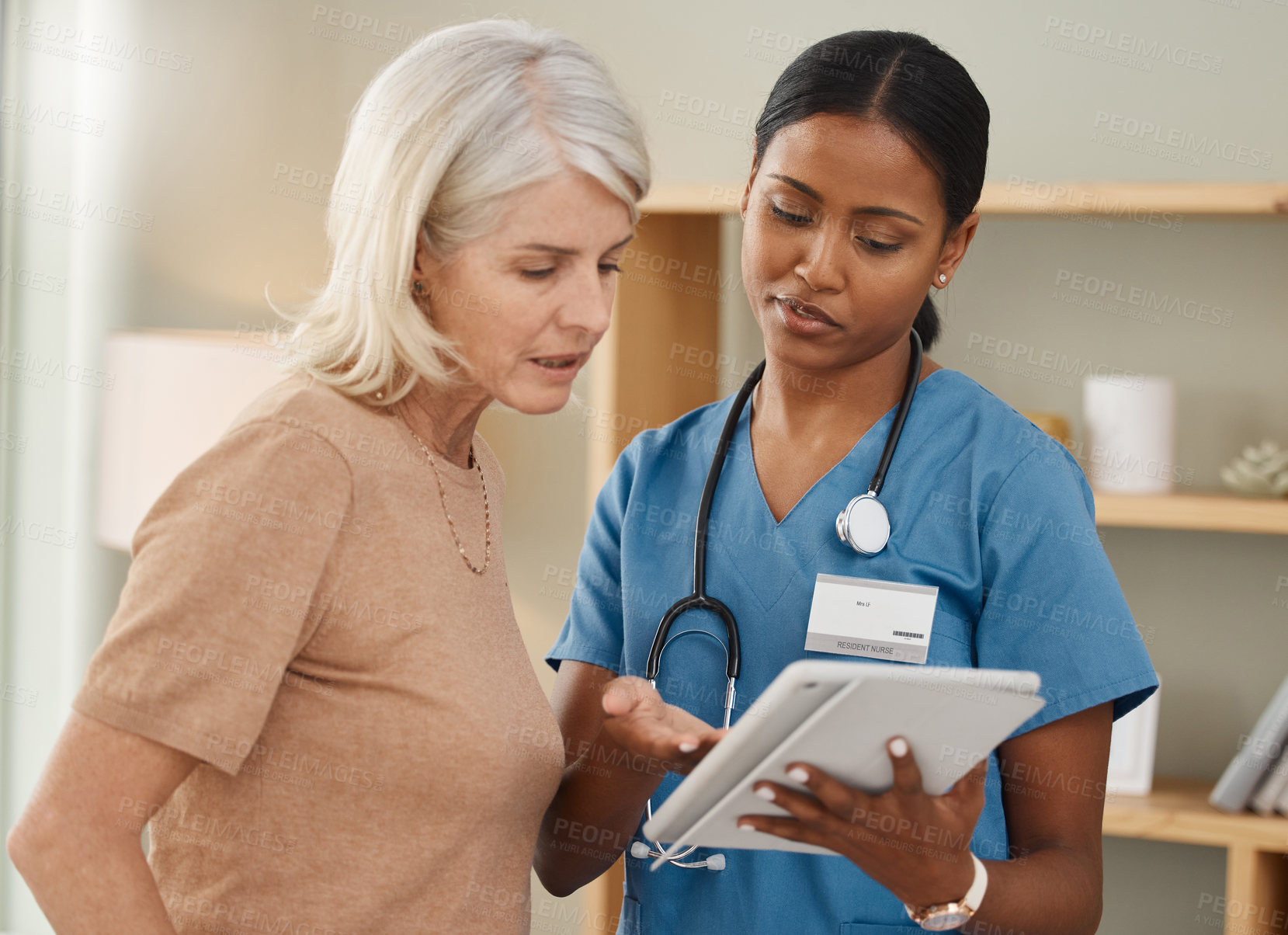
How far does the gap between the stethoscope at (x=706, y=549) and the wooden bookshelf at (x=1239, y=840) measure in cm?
97

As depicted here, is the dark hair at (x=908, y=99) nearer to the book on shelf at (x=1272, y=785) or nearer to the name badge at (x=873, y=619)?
the name badge at (x=873, y=619)

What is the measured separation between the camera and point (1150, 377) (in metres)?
2.11

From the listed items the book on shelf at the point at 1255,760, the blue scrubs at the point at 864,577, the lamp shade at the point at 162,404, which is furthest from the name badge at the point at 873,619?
the lamp shade at the point at 162,404

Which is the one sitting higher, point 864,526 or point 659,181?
point 659,181

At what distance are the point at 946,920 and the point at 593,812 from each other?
401mm

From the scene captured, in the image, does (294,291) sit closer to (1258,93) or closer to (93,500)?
(93,500)

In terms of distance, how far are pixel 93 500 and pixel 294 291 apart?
686 mm

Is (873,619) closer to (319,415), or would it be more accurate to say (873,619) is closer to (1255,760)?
Answer: (319,415)

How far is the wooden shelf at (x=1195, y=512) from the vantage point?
183 cm

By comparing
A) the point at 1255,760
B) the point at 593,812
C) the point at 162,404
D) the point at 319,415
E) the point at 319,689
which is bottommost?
the point at 1255,760

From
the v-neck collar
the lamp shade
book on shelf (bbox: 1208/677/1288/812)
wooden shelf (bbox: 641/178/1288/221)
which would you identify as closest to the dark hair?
the v-neck collar

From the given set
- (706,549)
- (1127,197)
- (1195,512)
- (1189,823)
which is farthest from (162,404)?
(1189,823)

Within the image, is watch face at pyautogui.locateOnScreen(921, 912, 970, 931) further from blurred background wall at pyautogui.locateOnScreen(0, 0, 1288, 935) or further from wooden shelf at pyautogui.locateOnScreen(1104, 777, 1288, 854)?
blurred background wall at pyautogui.locateOnScreen(0, 0, 1288, 935)

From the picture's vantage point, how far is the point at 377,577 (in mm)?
938
